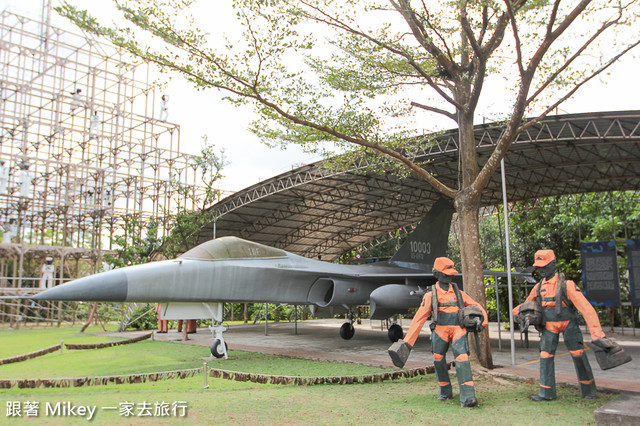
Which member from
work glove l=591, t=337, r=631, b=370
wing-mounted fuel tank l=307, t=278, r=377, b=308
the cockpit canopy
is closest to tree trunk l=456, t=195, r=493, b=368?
work glove l=591, t=337, r=631, b=370

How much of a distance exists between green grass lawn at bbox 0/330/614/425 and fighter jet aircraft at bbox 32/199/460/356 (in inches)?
62.6

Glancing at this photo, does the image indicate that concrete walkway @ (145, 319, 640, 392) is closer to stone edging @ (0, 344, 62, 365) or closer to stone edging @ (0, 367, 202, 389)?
stone edging @ (0, 367, 202, 389)

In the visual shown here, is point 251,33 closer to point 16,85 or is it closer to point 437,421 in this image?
point 437,421

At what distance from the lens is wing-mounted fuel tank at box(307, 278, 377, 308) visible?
44.4 ft

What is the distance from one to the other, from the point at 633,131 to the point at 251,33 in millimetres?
13212

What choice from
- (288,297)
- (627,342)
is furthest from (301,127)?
(627,342)

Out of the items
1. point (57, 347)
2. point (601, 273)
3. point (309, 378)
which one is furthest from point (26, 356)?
point (601, 273)

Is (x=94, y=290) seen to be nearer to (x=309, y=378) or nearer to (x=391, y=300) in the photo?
(x=309, y=378)

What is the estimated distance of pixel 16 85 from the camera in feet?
75.8

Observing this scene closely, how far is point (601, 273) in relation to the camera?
19.0 m

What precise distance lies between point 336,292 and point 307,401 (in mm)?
7339

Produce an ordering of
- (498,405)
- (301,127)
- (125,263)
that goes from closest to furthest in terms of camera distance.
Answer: (498,405)
(301,127)
(125,263)

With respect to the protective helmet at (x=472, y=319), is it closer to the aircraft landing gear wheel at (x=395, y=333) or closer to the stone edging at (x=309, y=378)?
the stone edging at (x=309, y=378)

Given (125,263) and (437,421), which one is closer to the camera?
(437,421)
